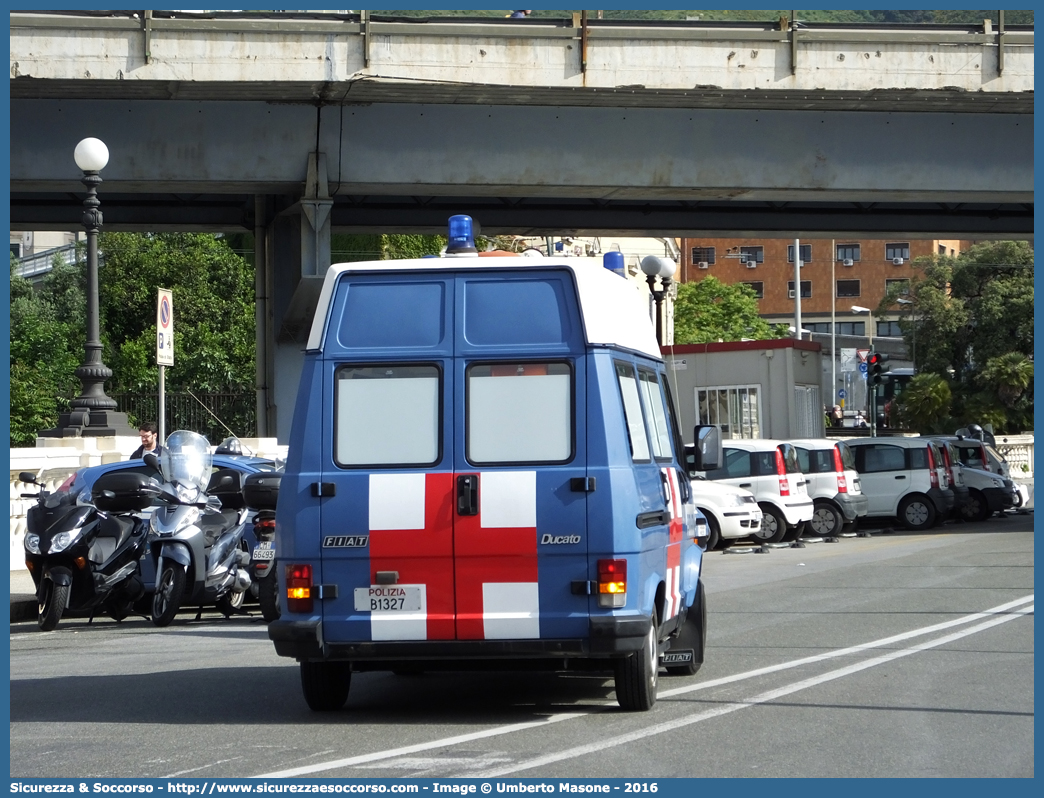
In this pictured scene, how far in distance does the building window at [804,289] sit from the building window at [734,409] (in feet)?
266

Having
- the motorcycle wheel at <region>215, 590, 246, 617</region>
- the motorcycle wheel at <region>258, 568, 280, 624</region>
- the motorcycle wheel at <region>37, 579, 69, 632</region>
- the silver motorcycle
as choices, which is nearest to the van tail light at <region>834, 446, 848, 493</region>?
the motorcycle wheel at <region>215, 590, 246, 617</region>

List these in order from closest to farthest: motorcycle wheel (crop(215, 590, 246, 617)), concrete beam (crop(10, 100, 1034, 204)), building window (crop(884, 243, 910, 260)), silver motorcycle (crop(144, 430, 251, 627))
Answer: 1. silver motorcycle (crop(144, 430, 251, 627))
2. motorcycle wheel (crop(215, 590, 246, 617))
3. concrete beam (crop(10, 100, 1034, 204))
4. building window (crop(884, 243, 910, 260))

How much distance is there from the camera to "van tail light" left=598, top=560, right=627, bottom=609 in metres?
7.78

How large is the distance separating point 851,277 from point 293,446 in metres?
112

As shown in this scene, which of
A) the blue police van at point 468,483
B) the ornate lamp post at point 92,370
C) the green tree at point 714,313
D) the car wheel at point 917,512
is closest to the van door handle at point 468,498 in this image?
the blue police van at point 468,483

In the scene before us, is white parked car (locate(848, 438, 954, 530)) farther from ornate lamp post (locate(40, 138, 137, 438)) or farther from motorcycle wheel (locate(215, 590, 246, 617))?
motorcycle wheel (locate(215, 590, 246, 617))

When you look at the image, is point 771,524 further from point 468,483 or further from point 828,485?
point 468,483

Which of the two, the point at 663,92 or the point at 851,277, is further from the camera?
the point at 851,277

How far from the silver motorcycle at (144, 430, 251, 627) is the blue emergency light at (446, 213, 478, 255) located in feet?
16.8

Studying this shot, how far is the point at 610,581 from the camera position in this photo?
25.5 ft

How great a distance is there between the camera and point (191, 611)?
15.3 metres

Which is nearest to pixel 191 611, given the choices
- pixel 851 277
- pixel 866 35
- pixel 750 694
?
pixel 750 694

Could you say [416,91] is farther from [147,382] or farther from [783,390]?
[147,382]

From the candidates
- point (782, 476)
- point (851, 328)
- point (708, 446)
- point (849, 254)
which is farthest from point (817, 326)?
point (708, 446)
